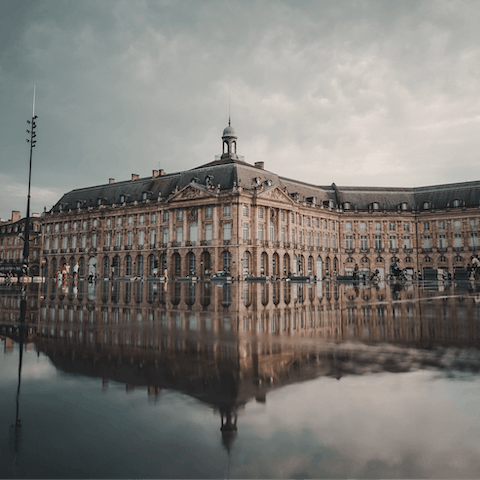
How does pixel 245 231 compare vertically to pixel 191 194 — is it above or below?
below

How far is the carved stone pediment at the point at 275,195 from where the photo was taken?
63247mm

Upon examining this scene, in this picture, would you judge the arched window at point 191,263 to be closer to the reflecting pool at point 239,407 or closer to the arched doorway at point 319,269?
the arched doorway at point 319,269

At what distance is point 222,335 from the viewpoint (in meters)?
7.86

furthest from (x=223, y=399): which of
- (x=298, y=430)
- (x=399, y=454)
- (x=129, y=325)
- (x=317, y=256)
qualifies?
(x=317, y=256)

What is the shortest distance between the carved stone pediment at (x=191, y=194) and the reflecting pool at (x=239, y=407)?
5650cm

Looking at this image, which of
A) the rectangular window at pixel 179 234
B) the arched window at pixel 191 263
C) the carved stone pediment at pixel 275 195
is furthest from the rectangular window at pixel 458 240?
the rectangular window at pixel 179 234

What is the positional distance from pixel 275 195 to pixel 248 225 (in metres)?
6.93

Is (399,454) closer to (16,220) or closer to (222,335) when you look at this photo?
(222,335)

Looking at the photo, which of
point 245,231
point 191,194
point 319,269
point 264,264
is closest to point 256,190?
point 245,231

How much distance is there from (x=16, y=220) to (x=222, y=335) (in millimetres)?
116641

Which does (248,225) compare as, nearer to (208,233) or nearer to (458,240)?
(208,233)

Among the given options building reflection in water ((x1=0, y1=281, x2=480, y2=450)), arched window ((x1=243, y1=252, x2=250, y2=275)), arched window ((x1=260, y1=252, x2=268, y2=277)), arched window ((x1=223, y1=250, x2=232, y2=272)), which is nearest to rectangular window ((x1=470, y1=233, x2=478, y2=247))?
arched window ((x1=260, y1=252, x2=268, y2=277))

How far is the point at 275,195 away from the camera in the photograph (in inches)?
2569

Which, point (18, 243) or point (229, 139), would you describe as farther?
point (18, 243)
